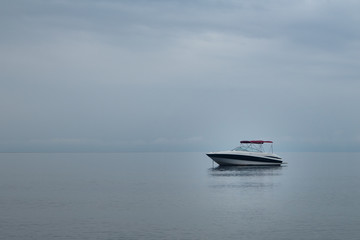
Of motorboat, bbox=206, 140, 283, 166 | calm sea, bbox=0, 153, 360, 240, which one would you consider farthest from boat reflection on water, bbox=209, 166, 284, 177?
calm sea, bbox=0, 153, 360, 240

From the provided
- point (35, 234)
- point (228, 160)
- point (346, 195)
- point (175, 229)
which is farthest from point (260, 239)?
point (228, 160)

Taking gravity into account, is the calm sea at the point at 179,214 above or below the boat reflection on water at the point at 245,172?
below

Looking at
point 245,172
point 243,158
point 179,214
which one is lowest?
point 179,214

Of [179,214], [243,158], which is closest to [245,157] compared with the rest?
[243,158]

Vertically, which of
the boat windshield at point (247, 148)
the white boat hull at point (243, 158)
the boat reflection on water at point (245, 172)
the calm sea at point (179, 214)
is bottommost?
the calm sea at point (179, 214)

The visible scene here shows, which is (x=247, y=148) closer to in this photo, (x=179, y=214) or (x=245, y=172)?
(x=245, y=172)

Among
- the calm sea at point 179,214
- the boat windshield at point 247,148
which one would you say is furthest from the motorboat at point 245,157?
the calm sea at point 179,214

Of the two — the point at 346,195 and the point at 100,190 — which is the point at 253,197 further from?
the point at 100,190

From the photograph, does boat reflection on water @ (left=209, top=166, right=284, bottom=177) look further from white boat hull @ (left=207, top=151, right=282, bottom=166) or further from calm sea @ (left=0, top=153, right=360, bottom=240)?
calm sea @ (left=0, top=153, right=360, bottom=240)

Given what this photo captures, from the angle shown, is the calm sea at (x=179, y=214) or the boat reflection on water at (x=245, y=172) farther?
the boat reflection on water at (x=245, y=172)

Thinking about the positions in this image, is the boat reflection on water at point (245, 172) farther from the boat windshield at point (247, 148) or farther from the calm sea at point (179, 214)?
the calm sea at point (179, 214)

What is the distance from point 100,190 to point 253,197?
24255 millimetres

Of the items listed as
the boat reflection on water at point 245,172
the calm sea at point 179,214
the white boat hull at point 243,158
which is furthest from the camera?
the white boat hull at point 243,158

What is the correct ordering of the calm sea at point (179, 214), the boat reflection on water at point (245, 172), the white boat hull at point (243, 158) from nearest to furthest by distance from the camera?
1. the calm sea at point (179, 214)
2. the boat reflection on water at point (245, 172)
3. the white boat hull at point (243, 158)
